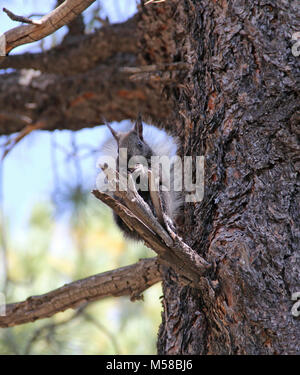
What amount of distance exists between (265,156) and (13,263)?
91.1 inches

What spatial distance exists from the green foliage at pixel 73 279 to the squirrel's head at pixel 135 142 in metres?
0.42

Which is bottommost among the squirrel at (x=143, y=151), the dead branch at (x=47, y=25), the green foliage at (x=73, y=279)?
the green foliage at (x=73, y=279)

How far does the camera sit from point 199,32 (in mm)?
1530

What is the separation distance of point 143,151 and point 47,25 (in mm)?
705

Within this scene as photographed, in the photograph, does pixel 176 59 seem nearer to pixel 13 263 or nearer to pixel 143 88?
pixel 143 88

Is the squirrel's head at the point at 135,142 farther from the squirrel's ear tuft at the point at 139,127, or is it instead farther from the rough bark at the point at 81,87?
the rough bark at the point at 81,87

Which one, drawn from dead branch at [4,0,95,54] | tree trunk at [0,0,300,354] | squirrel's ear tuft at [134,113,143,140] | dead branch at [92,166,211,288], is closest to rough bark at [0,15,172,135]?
squirrel's ear tuft at [134,113,143,140]

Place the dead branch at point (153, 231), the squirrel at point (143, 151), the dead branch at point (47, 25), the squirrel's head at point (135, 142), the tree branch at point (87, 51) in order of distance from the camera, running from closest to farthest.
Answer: the dead branch at point (153, 231) < the dead branch at point (47, 25) < the squirrel at point (143, 151) < the squirrel's head at point (135, 142) < the tree branch at point (87, 51)

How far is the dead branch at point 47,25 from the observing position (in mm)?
1272

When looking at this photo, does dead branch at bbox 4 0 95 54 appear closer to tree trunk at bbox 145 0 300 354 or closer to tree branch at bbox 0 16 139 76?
tree trunk at bbox 145 0 300 354

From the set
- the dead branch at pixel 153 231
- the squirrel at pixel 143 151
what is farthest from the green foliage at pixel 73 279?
the dead branch at pixel 153 231

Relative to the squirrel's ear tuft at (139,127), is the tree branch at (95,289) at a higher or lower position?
lower
